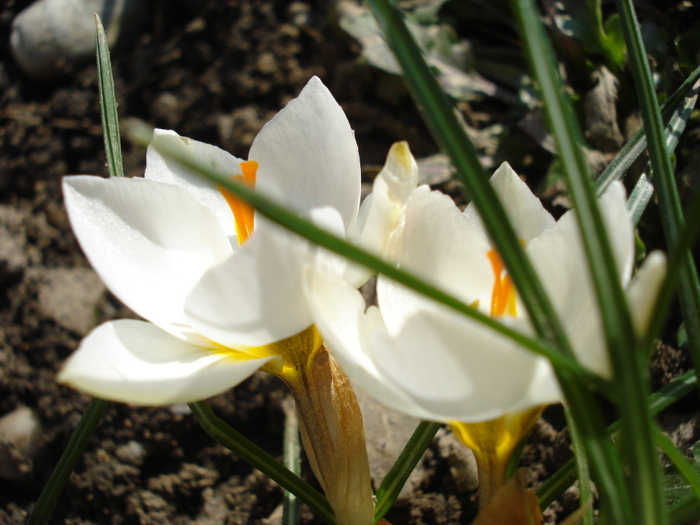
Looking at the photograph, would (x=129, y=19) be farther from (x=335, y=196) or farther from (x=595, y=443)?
(x=595, y=443)

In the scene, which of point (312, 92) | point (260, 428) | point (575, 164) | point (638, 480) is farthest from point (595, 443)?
point (260, 428)

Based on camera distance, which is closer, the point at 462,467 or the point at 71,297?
the point at 462,467

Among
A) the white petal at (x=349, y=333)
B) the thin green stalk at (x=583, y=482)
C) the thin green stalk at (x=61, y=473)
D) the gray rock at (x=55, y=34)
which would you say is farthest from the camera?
the gray rock at (x=55, y=34)

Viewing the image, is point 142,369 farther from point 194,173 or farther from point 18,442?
point 18,442

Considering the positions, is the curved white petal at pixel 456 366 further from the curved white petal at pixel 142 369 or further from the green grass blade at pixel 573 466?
the green grass blade at pixel 573 466

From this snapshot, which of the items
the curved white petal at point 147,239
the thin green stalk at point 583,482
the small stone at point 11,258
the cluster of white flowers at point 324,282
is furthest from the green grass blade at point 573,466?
the small stone at point 11,258

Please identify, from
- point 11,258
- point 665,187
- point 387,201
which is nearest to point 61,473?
point 387,201
